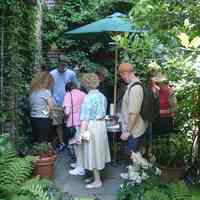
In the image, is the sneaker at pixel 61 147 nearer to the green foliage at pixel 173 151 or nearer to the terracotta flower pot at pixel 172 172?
the green foliage at pixel 173 151

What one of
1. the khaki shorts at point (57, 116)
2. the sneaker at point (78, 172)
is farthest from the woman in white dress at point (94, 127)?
the khaki shorts at point (57, 116)

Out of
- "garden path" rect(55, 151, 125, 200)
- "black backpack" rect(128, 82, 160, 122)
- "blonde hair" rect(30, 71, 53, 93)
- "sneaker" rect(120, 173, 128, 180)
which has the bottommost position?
"garden path" rect(55, 151, 125, 200)

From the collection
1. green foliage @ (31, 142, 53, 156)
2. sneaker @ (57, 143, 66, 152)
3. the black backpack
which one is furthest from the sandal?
sneaker @ (57, 143, 66, 152)

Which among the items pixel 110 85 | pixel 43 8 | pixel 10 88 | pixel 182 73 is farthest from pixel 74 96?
pixel 43 8

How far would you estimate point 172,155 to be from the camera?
284 inches

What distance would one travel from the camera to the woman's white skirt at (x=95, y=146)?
6.89 metres

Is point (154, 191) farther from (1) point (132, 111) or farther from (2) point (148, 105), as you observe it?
(2) point (148, 105)

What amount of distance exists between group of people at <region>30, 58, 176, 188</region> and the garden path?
151 mm

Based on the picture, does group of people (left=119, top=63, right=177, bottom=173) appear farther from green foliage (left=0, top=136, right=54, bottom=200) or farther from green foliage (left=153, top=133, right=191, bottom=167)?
green foliage (left=0, top=136, right=54, bottom=200)

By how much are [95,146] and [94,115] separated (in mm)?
481

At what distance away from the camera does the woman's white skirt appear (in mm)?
6887

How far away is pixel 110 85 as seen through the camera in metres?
11.7

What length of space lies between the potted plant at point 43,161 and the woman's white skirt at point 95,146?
608 millimetres

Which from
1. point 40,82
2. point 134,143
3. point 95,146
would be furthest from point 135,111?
point 40,82
